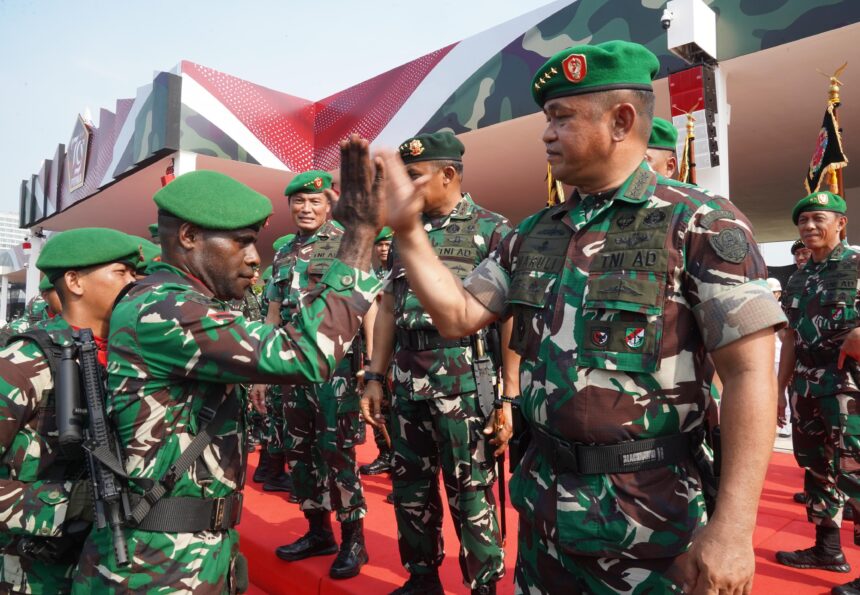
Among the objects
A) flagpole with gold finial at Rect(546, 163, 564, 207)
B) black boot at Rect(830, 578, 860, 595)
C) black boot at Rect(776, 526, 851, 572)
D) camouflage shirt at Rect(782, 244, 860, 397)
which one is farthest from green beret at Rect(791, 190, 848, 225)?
black boot at Rect(830, 578, 860, 595)

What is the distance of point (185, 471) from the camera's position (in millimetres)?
1568

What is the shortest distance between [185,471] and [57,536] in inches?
27.7

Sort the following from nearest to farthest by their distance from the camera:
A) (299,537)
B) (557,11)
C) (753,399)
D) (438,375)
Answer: (753,399), (438,375), (299,537), (557,11)

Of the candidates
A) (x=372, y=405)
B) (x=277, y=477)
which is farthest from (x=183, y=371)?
(x=277, y=477)

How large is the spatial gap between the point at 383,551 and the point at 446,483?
1.01 metres

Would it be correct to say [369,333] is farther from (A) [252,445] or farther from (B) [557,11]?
(B) [557,11]

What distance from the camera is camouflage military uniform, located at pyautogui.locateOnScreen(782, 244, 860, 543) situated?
3363mm

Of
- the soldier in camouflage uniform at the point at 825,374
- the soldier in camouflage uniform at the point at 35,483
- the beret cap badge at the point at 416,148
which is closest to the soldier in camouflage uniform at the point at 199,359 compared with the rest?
the soldier in camouflage uniform at the point at 35,483

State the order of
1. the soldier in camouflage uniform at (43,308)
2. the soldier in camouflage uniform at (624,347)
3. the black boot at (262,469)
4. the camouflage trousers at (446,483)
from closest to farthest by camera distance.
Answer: the soldier in camouflage uniform at (624,347) → the camouflage trousers at (446,483) → the soldier in camouflage uniform at (43,308) → the black boot at (262,469)

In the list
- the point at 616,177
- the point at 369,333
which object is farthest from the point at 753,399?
the point at 369,333

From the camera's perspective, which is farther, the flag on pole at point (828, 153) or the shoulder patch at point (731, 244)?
the flag on pole at point (828, 153)

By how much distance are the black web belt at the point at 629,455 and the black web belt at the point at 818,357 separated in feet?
9.29

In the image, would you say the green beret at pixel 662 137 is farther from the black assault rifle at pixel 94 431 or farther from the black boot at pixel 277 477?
the black boot at pixel 277 477

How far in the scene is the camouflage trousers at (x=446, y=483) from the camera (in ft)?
8.21
